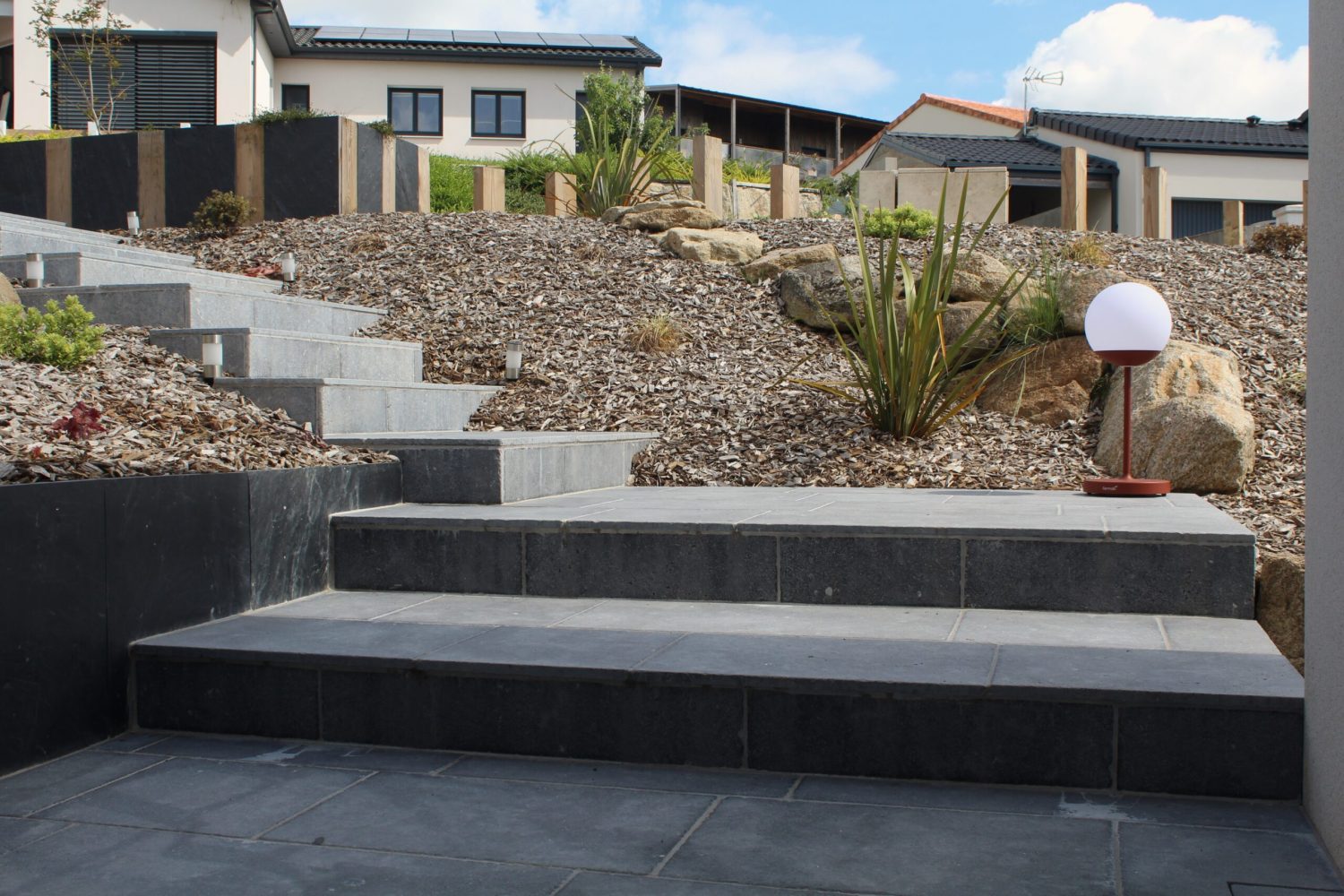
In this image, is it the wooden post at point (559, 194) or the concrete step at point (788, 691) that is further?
the wooden post at point (559, 194)

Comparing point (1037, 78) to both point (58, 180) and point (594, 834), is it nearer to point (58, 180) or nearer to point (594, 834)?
point (58, 180)

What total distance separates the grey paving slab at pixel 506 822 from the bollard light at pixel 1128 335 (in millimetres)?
2480

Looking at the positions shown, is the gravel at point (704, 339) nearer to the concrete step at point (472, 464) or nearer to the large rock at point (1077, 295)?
the large rock at point (1077, 295)

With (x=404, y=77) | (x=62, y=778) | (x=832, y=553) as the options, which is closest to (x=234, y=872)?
(x=62, y=778)

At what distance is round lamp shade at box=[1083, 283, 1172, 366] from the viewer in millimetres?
4152

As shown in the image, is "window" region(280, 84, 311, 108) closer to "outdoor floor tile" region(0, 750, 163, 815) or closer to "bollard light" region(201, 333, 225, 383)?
"bollard light" region(201, 333, 225, 383)

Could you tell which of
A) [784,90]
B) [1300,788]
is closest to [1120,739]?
[1300,788]

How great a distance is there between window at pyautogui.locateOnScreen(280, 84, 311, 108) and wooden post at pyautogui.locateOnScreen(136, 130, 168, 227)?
13199 mm

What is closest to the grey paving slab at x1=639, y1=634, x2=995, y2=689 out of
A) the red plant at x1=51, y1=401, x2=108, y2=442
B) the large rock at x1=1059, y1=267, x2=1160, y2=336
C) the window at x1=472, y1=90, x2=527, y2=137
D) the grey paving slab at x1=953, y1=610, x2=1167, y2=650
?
the grey paving slab at x1=953, y1=610, x2=1167, y2=650

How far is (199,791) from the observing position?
7.93ft

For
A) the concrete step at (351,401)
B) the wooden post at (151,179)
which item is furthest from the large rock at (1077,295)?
the wooden post at (151,179)

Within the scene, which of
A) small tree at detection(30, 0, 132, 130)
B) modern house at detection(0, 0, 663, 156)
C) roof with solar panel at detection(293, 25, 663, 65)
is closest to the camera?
small tree at detection(30, 0, 132, 130)

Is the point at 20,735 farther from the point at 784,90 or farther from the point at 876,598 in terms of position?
the point at 784,90

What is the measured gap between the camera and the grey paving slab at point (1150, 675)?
7.51 feet
